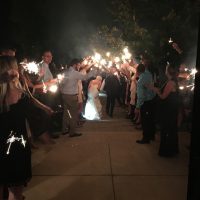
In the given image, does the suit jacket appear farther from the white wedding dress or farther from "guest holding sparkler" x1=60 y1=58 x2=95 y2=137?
"guest holding sparkler" x1=60 y1=58 x2=95 y2=137

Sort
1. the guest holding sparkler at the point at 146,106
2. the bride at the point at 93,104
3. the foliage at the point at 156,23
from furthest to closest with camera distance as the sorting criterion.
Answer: the foliage at the point at 156,23
the bride at the point at 93,104
the guest holding sparkler at the point at 146,106

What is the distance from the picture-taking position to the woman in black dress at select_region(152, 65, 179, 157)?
24.4 feet

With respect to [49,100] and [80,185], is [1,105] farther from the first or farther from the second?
[49,100]

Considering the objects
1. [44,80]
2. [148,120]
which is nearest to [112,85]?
[148,120]

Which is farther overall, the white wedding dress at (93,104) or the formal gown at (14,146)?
the white wedding dress at (93,104)

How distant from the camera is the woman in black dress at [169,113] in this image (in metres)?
7.43

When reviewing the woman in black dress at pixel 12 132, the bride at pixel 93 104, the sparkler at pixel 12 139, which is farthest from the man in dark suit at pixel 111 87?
the sparkler at pixel 12 139

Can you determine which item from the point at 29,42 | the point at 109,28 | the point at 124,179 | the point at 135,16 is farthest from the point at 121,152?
the point at 109,28

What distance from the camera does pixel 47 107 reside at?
5148 mm

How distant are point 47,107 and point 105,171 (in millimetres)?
1977

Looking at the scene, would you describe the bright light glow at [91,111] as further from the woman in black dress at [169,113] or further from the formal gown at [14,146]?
the formal gown at [14,146]

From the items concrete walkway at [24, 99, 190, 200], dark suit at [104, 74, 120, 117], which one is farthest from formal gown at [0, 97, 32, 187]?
dark suit at [104, 74, 120, 117]

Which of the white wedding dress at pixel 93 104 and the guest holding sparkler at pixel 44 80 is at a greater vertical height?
the guest holding sparkler at pixel 44 80

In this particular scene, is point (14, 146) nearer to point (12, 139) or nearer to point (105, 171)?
point (12, 139)
